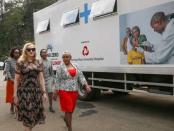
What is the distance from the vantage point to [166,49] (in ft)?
22.6

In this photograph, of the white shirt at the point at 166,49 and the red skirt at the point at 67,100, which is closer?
the red skirt at the point at 67,100

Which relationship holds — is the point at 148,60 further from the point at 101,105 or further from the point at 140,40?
the point at 101,105

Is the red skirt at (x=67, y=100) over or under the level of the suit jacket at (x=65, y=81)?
under

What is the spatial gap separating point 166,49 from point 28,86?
3.01 m

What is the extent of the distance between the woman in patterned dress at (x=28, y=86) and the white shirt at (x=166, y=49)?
9.05 feet

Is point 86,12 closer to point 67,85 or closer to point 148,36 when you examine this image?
point 148,36

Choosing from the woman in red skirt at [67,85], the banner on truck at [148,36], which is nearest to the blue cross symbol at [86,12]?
the banner on truck at [148,36]

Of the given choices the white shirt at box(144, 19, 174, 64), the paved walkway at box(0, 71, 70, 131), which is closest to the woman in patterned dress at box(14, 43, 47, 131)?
the paved walkway at box(0, 71, 70, 131)

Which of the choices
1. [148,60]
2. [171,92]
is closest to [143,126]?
[171,92]

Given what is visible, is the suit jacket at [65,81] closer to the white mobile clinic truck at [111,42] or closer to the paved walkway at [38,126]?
the white mobile clinic truck at [111,42]

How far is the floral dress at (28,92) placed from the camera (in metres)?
5.28

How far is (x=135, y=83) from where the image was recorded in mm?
7824

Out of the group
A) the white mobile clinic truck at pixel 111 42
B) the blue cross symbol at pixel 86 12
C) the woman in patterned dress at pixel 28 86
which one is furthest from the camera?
the blue cross symbol at pixel 86 12

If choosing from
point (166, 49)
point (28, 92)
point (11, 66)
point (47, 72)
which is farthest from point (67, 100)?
point (11, 66)
